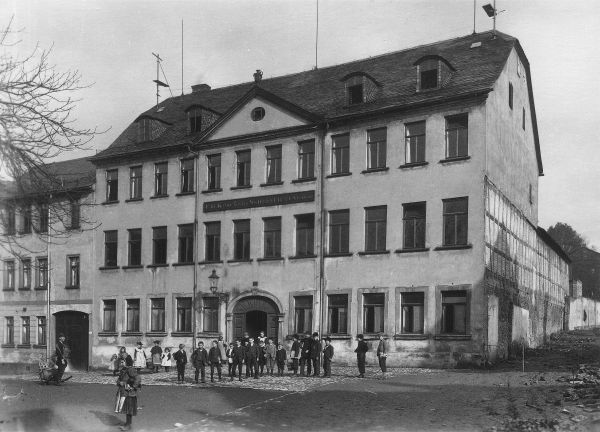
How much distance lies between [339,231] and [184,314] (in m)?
9.53

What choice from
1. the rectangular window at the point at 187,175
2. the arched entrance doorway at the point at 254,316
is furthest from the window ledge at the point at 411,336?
the rectangular window at the point at 187,175

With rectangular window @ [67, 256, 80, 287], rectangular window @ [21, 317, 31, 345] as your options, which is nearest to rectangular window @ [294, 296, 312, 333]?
rectangular window @ [67, 256, 80, 287]

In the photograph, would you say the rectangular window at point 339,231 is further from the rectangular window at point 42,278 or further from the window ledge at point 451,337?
the rectangular window at point 42,278

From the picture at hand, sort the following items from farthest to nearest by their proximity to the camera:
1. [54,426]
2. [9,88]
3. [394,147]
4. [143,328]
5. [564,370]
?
1. [143,328]
2. [394,147]
3. [564,370]
4. [54,426]
5. [9,88]

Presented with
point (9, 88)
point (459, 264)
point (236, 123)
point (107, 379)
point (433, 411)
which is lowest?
point (107, 379)

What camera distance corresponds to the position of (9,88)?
1209 cm

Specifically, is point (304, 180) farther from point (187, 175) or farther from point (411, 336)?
point (411, 336)

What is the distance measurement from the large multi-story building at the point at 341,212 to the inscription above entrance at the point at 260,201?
8cm

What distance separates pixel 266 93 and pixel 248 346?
12.7m

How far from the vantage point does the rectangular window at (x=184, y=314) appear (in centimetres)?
3578

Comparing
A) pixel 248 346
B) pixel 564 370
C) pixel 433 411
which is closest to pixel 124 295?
pixel 248 346

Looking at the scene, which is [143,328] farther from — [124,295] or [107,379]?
[107,379]

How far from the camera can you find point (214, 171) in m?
36.0

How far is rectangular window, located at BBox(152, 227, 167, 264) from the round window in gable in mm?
7537
